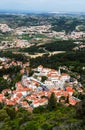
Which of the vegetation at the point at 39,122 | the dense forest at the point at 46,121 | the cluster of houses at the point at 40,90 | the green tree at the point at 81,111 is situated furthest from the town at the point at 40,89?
the green tree at the point at 81,111

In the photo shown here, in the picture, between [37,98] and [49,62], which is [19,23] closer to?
[49,62]

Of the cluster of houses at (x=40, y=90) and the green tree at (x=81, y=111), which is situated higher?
the green tree at (x=81, y=111)

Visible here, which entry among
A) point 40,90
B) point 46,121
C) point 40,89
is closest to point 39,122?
point 46,121

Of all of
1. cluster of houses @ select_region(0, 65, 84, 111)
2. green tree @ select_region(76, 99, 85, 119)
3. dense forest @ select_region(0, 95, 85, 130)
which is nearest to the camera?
dense forest @ select_region(0, 95, 85, 130)

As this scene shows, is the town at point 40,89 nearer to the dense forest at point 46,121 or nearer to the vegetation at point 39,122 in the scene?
the vegetation at point 39,122

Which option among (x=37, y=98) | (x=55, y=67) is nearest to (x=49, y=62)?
(x=55, y=67)

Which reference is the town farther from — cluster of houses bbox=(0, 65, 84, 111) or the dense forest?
the dense forest

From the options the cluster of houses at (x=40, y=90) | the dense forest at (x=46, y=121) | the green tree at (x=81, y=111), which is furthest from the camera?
the cluster of houses at (x=40, y=90)

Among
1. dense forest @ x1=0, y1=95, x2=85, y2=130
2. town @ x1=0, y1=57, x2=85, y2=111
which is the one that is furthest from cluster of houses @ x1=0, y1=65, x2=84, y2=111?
dense forest @ x1=0, y1=95, x2=85, y2=130
